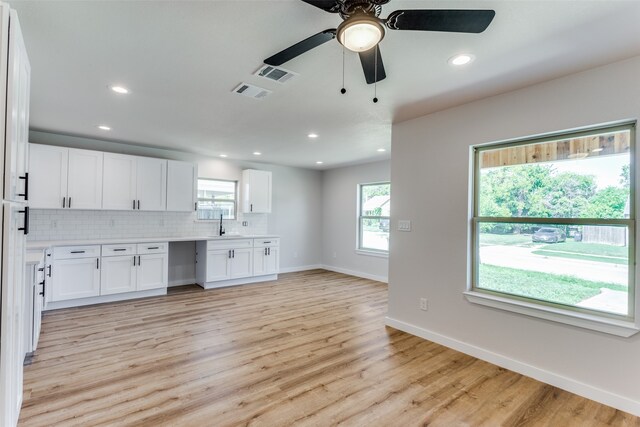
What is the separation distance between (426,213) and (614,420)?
6.90 ft

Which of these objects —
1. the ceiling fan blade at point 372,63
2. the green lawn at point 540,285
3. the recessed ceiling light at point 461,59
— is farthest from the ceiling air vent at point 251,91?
the green lawn at point 540,285

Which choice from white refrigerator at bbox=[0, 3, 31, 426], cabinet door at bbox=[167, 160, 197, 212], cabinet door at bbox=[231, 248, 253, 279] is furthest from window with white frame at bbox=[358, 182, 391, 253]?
white refrigerator at bbox=[0, 3, 31, 426]

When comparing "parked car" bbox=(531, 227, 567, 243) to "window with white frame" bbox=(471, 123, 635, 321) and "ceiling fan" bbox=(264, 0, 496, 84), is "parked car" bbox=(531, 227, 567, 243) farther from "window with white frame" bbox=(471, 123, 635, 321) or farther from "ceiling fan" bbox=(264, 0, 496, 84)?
"ceiling fan" bbox=(264, 0, 496, 84)

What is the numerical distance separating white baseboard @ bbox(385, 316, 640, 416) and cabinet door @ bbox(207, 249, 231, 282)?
3429 millimetres

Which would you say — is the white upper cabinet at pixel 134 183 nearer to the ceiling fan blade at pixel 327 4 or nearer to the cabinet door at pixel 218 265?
the cabinet door at pixel 218 265

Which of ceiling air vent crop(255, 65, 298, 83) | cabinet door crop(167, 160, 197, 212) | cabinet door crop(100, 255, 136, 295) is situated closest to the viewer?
ceiling air vent crop(255, 65, 298, 83)

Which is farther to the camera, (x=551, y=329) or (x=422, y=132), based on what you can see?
(x=422, y=132)

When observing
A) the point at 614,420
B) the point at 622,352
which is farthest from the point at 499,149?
the point at 614,420

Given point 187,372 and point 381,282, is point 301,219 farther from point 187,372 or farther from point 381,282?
point 187,372

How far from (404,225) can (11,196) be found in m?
3.30

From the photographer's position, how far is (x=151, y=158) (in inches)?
203

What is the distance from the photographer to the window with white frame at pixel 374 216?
654 cm

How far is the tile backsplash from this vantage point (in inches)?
179

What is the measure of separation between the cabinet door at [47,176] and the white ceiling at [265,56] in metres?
0.54
